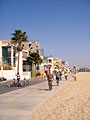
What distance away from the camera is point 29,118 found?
7.09 meters

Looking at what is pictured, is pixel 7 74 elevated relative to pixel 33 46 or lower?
lower

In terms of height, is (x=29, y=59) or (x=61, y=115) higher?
(x=29, y=59)

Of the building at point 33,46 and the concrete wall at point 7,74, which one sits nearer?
the concrete wall at point 7,74

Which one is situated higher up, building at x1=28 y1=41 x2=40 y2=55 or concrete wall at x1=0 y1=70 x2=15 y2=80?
building at x1=28 y1=41 x2=40 y2=55

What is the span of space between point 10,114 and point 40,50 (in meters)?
67.1

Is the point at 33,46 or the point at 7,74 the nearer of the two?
the point at 7,74

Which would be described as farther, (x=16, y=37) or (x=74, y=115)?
(x=16, y=37)

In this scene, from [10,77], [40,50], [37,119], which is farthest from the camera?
[40,50]

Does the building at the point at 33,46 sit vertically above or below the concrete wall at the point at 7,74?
above

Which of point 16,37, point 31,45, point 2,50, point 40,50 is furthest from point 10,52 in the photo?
point 40,50

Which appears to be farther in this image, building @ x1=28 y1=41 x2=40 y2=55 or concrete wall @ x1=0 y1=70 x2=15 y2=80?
building @ x1=28 y1=41 x2=40 y2=55

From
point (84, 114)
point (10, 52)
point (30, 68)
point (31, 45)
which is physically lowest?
point (84, 114)

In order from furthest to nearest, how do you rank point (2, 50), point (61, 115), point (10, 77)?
point (2, 50)
point (10, 77)
point (61, 115)

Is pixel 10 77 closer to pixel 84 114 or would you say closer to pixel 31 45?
pixel 31 45
